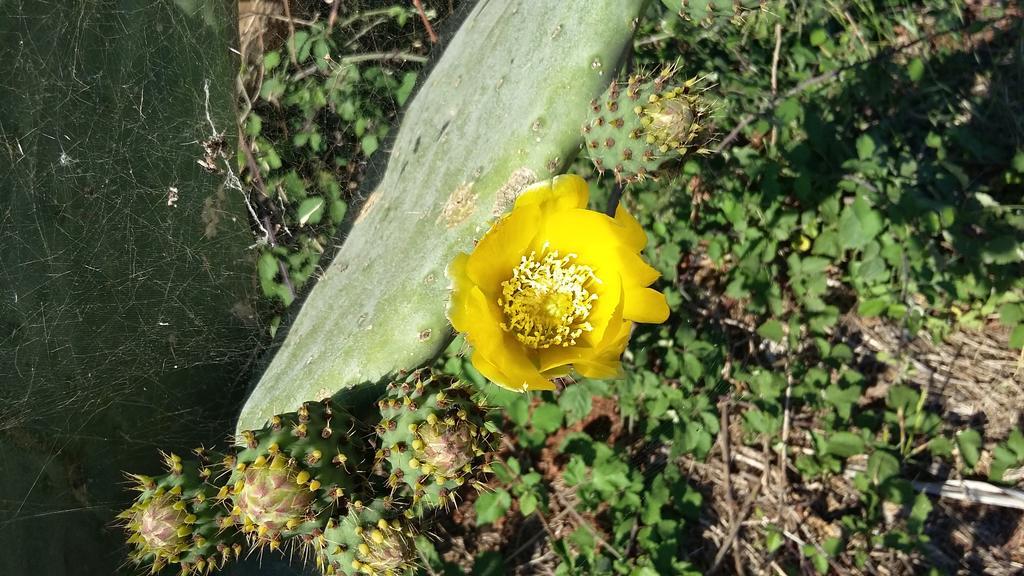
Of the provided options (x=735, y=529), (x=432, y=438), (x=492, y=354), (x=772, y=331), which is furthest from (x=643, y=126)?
(x=735, y=529)

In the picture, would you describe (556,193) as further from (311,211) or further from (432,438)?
(311,211)

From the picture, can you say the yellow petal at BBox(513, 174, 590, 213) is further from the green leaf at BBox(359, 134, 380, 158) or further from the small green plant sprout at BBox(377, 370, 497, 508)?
the green leaf at BBox(359, 134, 380, 158)

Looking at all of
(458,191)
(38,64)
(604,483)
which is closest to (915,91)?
(604,483)

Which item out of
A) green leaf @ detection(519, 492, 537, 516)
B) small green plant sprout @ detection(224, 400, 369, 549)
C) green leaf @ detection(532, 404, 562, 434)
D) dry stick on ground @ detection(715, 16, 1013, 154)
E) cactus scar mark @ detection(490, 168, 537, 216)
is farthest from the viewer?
dry stick on ground @ detection(715, 16, 1013, 154)

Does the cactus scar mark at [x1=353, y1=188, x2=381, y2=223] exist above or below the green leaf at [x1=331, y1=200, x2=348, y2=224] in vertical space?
above

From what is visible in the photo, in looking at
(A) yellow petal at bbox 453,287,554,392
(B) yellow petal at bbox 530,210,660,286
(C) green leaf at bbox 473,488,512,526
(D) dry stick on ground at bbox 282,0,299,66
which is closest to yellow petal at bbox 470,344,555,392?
(A) yellow petal at bbox 453,287,554,392

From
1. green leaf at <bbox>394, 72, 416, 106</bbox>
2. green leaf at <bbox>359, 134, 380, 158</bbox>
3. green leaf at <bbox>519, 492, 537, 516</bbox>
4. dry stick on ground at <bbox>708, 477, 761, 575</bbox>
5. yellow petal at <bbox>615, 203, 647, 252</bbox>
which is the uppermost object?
yellow petal at <bbox>615, 203, 647, 252</bbox>

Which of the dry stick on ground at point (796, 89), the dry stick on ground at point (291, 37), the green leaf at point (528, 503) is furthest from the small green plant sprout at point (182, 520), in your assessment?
the dry stick on ground at point (796, 89)
